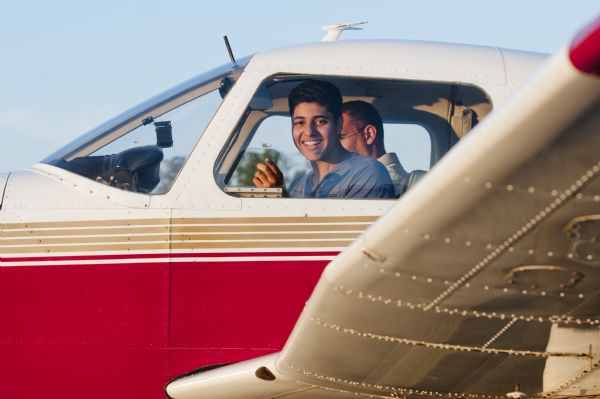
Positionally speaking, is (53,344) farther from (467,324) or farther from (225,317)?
(467,324)

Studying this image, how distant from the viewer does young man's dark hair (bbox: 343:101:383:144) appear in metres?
6.48

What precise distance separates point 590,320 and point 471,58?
215 cm

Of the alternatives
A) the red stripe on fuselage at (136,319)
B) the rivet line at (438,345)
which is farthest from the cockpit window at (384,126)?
the rivet line at (438,345)

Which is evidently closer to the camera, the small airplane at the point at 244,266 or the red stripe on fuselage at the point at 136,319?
the small airplane at the point at 244,266

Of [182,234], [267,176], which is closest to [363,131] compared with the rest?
[267,176]

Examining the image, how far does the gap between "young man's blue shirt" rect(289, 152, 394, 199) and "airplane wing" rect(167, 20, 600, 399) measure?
109 cm

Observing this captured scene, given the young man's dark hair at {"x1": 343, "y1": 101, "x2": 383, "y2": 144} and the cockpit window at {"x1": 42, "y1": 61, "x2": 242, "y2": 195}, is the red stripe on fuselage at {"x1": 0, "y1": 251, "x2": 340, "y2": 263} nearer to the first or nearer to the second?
the cockpit window at {"x1": 42, "y1": 61, "x2": 242, "y2": 195}

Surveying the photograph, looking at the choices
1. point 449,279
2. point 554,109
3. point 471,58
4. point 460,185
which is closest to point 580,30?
point 554,109

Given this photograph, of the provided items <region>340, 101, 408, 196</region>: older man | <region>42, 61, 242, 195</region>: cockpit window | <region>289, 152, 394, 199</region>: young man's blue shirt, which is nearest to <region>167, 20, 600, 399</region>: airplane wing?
<region>289, 152, 394, 199</region>: young man's blue shirt

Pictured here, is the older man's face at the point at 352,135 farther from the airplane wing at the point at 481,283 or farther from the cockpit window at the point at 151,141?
the airplane wing at the point at 481,283

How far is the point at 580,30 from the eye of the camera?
310 centimetres

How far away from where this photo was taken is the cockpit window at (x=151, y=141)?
643 cm

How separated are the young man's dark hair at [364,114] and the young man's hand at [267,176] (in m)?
0.58

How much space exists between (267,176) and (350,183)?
0.49 meters
